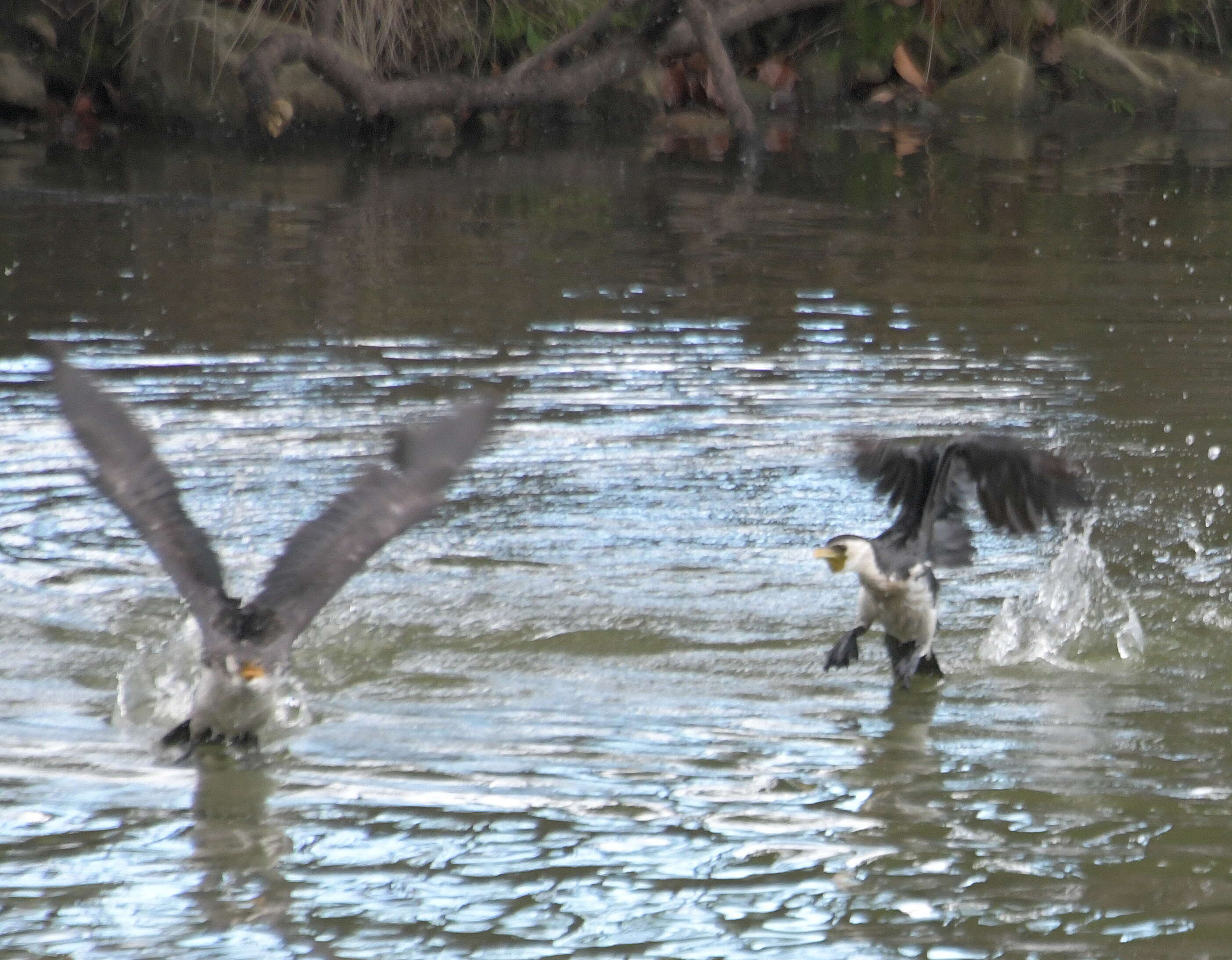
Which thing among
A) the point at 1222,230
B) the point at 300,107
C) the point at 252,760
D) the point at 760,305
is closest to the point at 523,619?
the point at 252,760

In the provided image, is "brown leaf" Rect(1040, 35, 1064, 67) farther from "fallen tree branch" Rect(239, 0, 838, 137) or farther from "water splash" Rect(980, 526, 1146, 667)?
"water splash" Rect(980, 526, 1146, 667)

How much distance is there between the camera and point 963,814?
182 inches

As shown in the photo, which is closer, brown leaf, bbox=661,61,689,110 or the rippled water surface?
the rippled water surface

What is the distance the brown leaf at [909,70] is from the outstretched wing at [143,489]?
673 inches

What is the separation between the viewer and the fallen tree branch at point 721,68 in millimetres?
16188

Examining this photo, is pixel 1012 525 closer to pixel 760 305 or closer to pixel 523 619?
pixel 523 619

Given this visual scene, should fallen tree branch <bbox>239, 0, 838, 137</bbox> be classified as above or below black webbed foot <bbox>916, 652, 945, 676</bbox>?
above

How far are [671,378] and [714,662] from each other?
3163 mm

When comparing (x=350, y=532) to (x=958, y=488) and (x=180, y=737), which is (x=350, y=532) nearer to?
(x=180, y=737)

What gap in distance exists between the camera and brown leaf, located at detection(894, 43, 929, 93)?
21.1 m

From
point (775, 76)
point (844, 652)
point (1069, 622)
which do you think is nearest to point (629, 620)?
point (844, 652)

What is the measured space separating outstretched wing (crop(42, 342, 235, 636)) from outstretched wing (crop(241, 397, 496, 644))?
14cm

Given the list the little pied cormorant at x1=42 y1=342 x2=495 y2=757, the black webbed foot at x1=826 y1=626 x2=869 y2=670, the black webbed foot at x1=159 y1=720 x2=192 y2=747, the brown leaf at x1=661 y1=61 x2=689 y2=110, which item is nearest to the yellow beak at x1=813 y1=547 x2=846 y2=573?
the black webbed foot at x1=826 y1=626 x2=869 y2=670

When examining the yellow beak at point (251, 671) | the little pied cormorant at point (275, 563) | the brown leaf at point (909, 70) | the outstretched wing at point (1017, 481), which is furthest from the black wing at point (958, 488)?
the brown leaf at point (909, 70)
